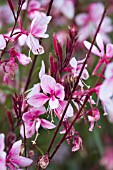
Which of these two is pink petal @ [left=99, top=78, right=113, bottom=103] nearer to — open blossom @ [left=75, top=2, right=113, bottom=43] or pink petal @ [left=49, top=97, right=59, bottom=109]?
pink petal @ [left=49, top=97, right=59, bottom=109]

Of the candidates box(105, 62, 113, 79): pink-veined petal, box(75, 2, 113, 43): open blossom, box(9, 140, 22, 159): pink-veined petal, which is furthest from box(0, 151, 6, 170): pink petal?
box(75, 2, 113, 43): open blossom

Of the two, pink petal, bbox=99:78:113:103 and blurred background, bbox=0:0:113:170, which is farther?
blurred background, bbox=0:0:113:170

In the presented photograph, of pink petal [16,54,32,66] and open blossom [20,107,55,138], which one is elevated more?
pink petal [16,54,32,66]

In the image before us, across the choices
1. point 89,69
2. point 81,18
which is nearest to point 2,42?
point 89,69

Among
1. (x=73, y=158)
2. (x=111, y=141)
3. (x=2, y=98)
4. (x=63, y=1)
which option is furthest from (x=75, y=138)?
(x=111, y=141)

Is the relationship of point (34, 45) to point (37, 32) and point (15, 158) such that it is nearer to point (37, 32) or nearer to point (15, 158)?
point (37, 32)

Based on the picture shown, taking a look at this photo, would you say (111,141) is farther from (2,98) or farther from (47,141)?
(2,98)

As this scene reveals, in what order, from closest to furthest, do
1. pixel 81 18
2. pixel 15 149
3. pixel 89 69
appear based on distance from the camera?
1. pixel 15 149
2. pixel 89 69
3. pixel 81 18

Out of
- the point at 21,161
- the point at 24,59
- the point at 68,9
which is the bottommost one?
the point at 68,9
